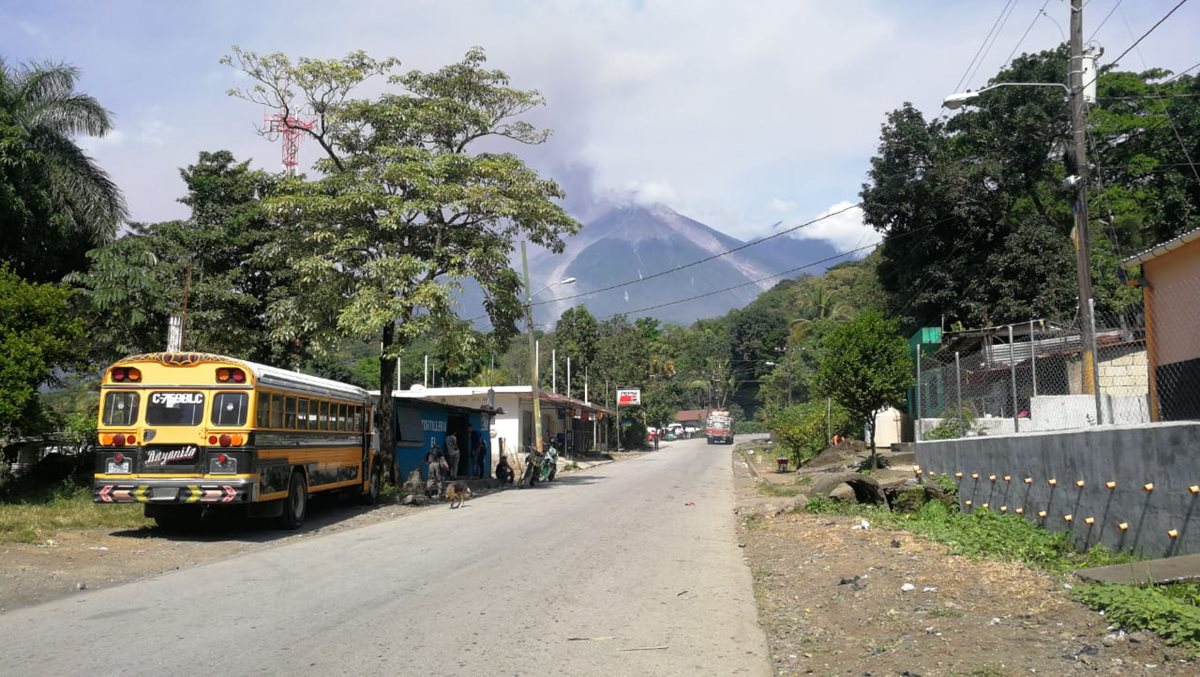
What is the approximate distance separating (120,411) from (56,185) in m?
12.6

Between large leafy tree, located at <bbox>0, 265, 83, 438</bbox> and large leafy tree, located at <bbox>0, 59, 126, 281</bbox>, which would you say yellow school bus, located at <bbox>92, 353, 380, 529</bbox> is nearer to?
large leafy tree, located at <bbox>0, 265, 83, 438</bbox>

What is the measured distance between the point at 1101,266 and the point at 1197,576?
36.2 metres

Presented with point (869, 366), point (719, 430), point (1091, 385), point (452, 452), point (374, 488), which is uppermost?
point (869, 366)

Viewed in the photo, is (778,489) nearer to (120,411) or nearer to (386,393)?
(386,393)

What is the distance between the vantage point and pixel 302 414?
16.1 metres

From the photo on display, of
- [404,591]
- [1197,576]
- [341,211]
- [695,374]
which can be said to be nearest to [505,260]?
[341,211]

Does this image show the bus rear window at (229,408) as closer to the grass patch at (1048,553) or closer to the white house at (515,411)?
the grass patch at (1048,553)

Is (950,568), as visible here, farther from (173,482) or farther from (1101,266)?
(1101,266)

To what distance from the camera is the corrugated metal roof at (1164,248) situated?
11977 mm

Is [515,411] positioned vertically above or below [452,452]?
above

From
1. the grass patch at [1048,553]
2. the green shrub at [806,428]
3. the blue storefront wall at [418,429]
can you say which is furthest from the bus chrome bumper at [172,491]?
the green shrub at [806,428]

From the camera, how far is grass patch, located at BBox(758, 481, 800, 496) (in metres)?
23.4

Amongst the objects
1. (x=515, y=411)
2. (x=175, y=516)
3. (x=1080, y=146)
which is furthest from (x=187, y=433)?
(x=515, y=411)

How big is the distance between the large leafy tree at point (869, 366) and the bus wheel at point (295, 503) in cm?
1712
